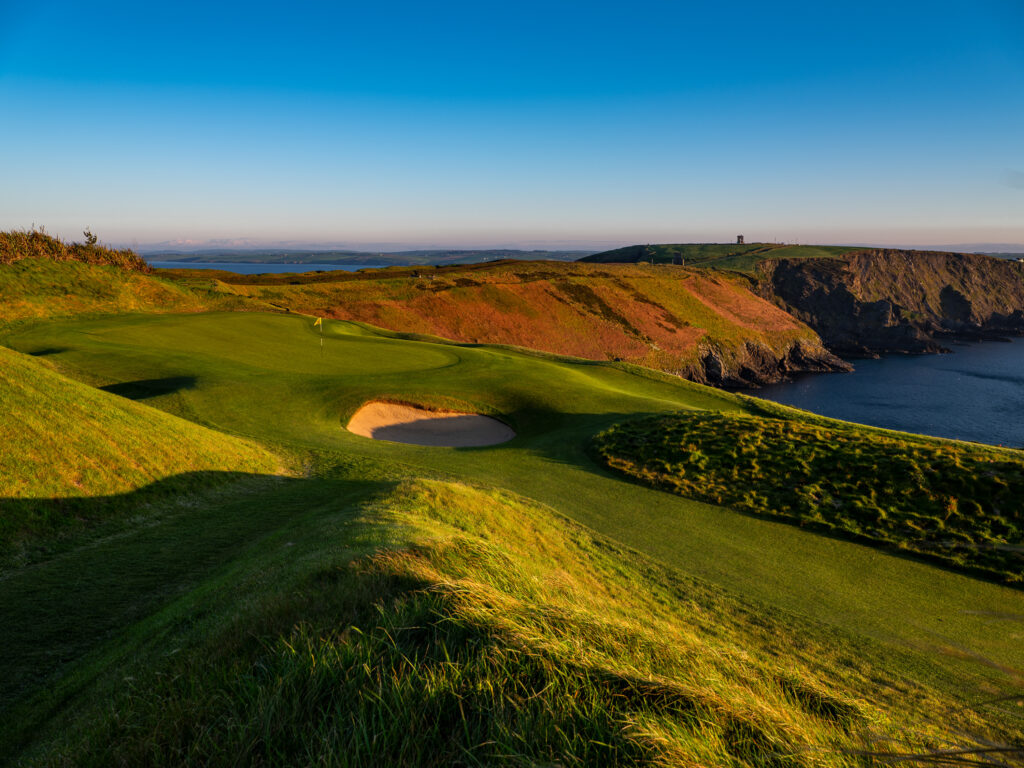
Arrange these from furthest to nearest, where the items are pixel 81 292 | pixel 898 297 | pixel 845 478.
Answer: pixel 898 297 → pixel 81 292 → pixel 845 478

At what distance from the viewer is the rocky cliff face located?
389 ft

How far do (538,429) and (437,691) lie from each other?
65.9 ft

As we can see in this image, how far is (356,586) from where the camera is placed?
4.81 m

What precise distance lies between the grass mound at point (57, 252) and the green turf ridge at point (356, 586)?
27.2 metres

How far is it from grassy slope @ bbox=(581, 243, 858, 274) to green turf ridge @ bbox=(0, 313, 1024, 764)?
13291 cm

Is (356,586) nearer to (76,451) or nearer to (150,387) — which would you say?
(76,451)

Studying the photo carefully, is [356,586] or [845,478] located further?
[845,478]

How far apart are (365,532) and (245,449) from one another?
11300 mm

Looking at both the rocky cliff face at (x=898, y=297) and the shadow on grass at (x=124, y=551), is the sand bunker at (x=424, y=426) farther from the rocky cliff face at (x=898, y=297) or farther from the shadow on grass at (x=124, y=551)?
the rocky cliff face at (x=898, y=297)

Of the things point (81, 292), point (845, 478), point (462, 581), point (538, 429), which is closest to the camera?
point (462, 581)

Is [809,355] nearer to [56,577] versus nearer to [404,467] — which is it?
[404,467]

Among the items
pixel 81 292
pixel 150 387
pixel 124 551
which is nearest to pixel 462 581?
pixel 124 551

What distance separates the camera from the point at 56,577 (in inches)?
329

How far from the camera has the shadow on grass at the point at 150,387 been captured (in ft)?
71.7
